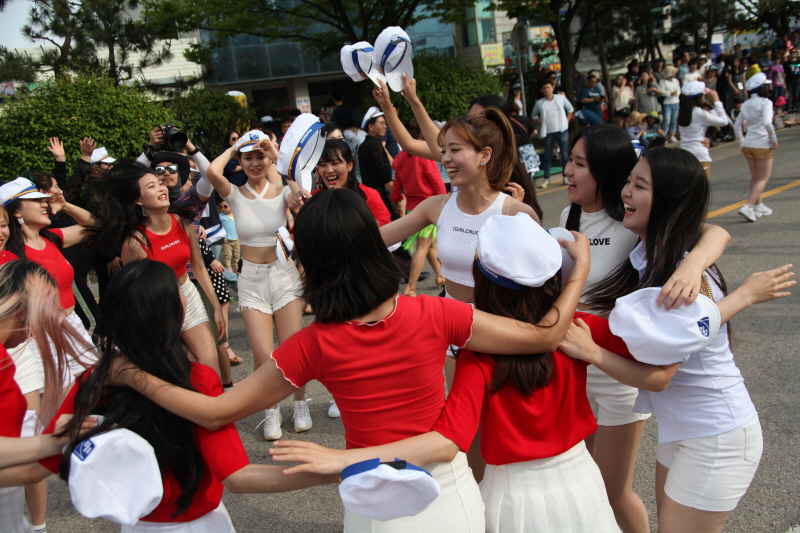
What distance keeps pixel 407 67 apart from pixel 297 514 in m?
2.67

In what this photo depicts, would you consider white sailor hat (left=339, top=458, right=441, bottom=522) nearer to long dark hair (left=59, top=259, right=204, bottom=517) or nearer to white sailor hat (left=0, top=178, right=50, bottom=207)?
long dark hair (left=59, top=259, right=204, bottom=517)

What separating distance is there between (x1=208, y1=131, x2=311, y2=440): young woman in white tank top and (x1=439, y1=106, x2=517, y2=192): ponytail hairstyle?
1692 mm

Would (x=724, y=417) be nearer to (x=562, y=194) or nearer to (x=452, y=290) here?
(x=452, y=290)

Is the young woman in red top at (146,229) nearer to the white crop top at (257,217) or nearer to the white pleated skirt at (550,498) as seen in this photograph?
the white crop top at (257,217)

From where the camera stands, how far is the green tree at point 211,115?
1247cm

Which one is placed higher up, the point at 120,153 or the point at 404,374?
the point at 120,153

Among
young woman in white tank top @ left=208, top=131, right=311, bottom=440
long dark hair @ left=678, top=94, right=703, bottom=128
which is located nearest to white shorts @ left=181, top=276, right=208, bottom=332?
young woman in white tank top @ left=208, top=131, right=311, bottom=440

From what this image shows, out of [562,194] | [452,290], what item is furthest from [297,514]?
[562,194]

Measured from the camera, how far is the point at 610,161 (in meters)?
2.62

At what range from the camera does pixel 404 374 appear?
1713 millimetres

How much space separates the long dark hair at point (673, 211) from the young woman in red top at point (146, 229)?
2858mm

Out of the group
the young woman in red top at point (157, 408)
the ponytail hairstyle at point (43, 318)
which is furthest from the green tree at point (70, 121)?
the young woman in red top at point (157, 408)

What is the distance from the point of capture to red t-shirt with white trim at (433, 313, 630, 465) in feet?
5.71

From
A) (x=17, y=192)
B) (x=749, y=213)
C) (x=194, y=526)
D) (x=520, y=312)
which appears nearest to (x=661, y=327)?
(x=520, y=312)
